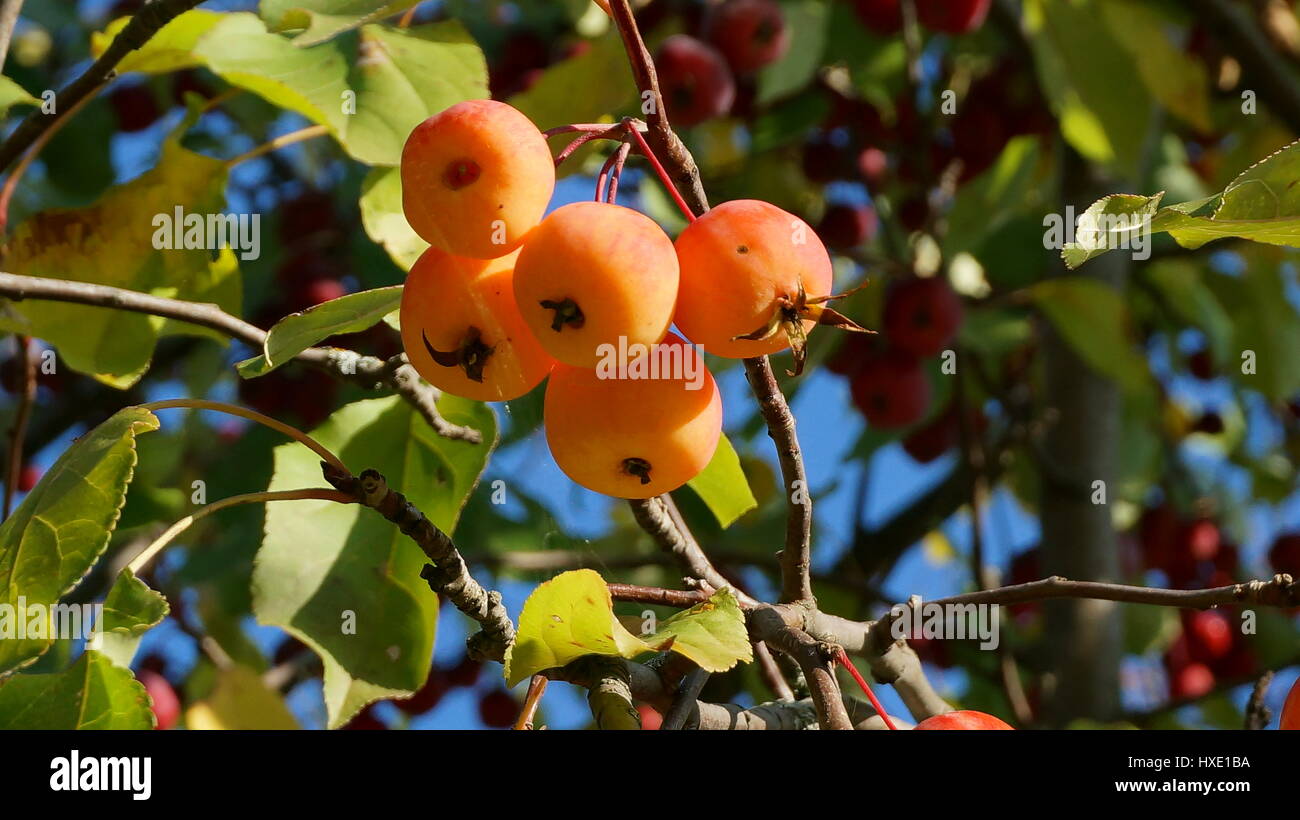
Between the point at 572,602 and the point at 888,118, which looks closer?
the point at 572,602

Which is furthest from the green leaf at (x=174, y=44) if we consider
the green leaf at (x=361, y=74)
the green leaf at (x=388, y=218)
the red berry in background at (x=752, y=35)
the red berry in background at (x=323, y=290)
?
the red berry in background at (x=752, y=35)

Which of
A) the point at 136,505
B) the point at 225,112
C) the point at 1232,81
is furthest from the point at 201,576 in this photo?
the point at 1232,81

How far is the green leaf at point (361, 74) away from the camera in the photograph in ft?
4.31

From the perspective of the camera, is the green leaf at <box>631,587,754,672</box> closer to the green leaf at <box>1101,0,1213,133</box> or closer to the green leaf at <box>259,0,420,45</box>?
the green leaf at <box>259,0,420,45</box>

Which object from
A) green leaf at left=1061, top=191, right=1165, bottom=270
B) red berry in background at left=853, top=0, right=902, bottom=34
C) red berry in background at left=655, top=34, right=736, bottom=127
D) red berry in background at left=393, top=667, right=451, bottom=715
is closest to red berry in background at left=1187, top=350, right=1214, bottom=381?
red berry in background at left=853, top=0, right=902, bottom=34

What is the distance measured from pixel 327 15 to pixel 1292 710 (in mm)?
930

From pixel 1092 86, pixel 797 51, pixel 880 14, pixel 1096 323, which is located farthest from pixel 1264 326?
pixel 797 51

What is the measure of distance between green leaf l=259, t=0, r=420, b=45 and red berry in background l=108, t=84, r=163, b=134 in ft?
6.61

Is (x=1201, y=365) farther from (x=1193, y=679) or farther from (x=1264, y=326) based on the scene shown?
(x=1193, y=679)

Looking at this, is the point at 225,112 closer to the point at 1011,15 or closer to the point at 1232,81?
the point at 1011,15

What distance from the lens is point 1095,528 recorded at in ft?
8.06

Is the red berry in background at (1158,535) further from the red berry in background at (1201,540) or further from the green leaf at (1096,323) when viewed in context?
the green leaf at (1096,323)

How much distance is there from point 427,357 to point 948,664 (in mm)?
2335

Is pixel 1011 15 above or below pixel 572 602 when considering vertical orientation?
above
